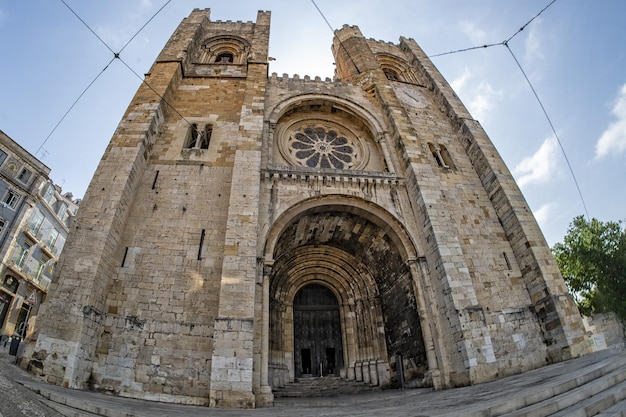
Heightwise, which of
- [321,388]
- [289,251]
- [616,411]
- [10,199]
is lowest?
[321,388]

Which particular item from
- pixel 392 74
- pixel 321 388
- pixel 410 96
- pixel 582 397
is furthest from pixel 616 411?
pixel 392 74

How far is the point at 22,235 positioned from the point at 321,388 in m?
20.7

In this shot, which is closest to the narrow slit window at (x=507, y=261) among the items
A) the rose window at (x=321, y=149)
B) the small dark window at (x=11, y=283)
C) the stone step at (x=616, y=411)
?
the rose window at (x=321, y=149)

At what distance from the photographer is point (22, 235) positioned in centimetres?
1862

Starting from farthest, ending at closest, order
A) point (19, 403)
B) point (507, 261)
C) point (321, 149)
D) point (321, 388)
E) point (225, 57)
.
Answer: point (225, 57) → point (321, 149) → point (507, 261) → point (321, 388) → point (19, 403)

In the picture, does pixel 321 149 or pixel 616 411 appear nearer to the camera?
pixel 616 411

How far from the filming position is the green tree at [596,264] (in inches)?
612

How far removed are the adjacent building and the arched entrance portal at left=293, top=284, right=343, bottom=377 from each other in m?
16.0

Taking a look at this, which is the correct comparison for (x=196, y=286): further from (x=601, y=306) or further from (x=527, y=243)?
(x=601, y=306)

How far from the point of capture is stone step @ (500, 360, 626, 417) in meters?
3.06

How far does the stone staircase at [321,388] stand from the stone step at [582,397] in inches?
237

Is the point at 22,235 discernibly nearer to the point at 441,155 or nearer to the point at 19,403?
the point at 19,403

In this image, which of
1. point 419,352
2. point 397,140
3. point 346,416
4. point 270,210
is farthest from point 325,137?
point 346,416

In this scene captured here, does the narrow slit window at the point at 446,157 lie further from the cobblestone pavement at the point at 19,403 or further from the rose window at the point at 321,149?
the cobblestone pavement at the point at 19,403
